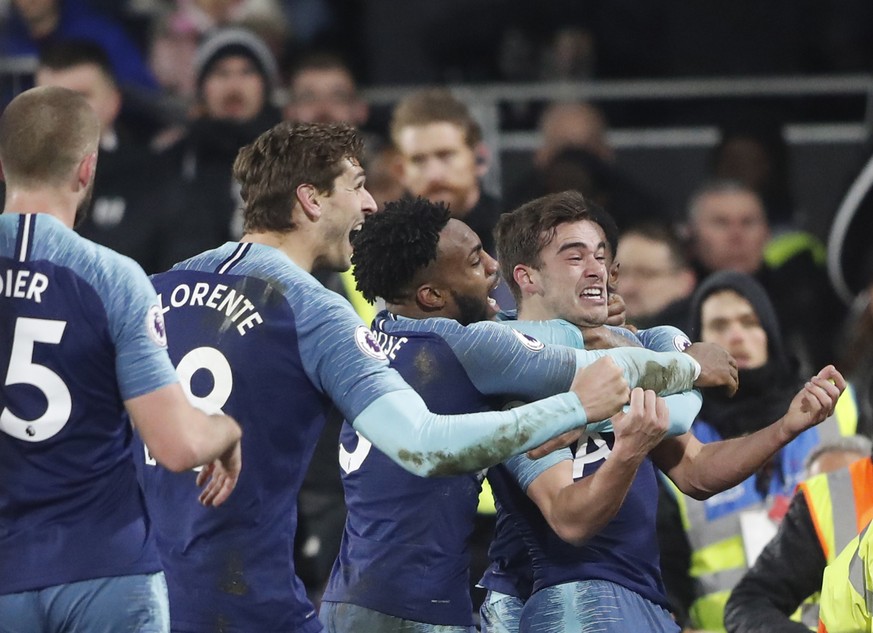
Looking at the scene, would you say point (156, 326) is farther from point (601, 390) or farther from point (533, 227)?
point (533, 227)

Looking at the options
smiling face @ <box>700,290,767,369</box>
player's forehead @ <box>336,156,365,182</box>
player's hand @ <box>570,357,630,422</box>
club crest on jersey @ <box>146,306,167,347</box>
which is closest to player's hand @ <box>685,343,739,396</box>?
player's hand @ <box>570,357,630,422</box>

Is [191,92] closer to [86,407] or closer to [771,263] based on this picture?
[771,263]

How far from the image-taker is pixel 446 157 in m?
7.61

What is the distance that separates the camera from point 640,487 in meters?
4.70

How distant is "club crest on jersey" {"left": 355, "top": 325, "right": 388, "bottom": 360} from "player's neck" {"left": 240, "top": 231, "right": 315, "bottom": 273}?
35cm

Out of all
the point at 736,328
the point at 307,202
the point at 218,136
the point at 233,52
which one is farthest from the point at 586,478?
the point at 233,52

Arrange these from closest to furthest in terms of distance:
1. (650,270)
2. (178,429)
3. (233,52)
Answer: (178,429) → (650,270) → (233,52)

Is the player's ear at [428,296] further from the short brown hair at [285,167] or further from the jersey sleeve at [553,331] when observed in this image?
the short brown hair at [285,167]

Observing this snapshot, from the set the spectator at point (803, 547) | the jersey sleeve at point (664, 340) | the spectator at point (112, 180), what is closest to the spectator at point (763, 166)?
the spectator at point (112, 180)

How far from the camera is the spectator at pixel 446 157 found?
745cm

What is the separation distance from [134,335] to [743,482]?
8.98ft

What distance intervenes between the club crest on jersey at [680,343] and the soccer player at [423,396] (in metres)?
0.17

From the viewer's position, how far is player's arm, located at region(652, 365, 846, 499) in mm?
4492

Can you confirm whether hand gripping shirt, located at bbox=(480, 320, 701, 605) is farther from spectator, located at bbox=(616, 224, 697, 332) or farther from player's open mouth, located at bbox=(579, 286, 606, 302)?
spectator, located at bbox=(616, 224, 697, 332)
